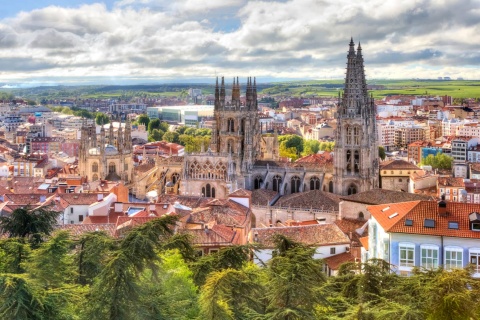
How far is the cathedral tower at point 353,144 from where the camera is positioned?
65188mm

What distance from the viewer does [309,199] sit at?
58.5 metres

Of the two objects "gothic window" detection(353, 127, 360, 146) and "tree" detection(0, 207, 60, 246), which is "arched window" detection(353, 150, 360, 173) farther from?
"tree" detection(0, 207, 60, 246)

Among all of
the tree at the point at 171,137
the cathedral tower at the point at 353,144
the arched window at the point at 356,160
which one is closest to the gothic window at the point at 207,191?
the cathedral tower at the point at 353,144

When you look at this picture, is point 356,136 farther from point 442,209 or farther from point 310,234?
point 442,209

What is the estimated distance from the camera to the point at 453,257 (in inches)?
1198

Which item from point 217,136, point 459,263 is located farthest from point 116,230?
point 217,136

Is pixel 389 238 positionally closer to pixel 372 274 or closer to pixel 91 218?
pixel 372 274

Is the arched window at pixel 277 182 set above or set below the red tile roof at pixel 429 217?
below

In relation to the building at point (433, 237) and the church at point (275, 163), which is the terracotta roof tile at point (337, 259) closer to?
the building at point (433, 237)

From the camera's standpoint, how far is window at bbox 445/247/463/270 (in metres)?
30.2

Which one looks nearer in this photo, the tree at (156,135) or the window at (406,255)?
the window at (406,255)

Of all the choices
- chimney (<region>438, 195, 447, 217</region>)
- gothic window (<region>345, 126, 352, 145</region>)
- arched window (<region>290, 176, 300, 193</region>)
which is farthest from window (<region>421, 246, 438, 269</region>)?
arched window (<region>290, 176, 300, 193</region>)

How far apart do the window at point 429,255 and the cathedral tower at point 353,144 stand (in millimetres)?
34136

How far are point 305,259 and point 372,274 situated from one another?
9.60ft
